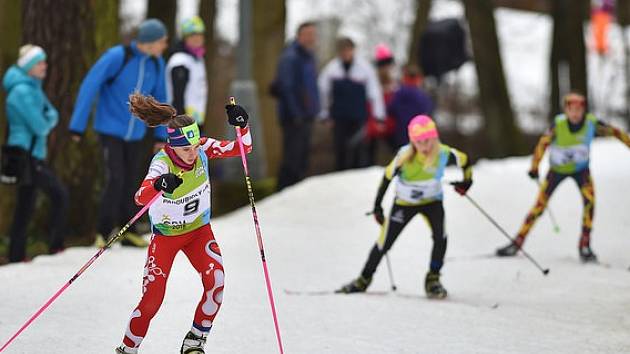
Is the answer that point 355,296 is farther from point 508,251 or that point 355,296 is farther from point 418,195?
point 508,251

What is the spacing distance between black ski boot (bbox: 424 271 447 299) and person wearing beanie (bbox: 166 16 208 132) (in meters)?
2.66

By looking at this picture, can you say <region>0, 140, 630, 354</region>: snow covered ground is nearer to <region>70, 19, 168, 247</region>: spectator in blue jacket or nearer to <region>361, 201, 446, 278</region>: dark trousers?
<region>361, 201, 446, 278</region>: dark trousers

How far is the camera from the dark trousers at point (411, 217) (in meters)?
8.38

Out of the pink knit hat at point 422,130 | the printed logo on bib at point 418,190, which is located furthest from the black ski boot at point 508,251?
the pink knit hat at point 422,130

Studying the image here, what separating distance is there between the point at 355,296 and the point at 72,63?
4.00m

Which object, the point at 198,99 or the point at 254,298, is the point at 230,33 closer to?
the point at 198,99

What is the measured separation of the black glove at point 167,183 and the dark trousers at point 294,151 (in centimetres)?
686

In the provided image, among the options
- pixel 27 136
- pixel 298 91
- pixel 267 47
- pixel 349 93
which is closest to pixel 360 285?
pixel 27 136

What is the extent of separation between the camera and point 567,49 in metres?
19.9

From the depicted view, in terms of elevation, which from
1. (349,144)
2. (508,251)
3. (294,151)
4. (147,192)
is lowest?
(508,251)

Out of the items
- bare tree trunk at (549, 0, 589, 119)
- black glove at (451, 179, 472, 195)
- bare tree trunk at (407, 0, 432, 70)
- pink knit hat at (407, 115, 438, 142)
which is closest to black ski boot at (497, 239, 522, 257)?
black glove at (451, 179, 472, 195)

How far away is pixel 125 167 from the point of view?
956 centimetres

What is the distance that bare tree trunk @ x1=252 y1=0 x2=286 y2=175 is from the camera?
16.5m

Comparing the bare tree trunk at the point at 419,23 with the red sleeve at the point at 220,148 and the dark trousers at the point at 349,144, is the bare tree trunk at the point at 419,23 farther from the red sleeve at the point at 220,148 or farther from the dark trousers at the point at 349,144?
the red sleeve at the point at 220,148
